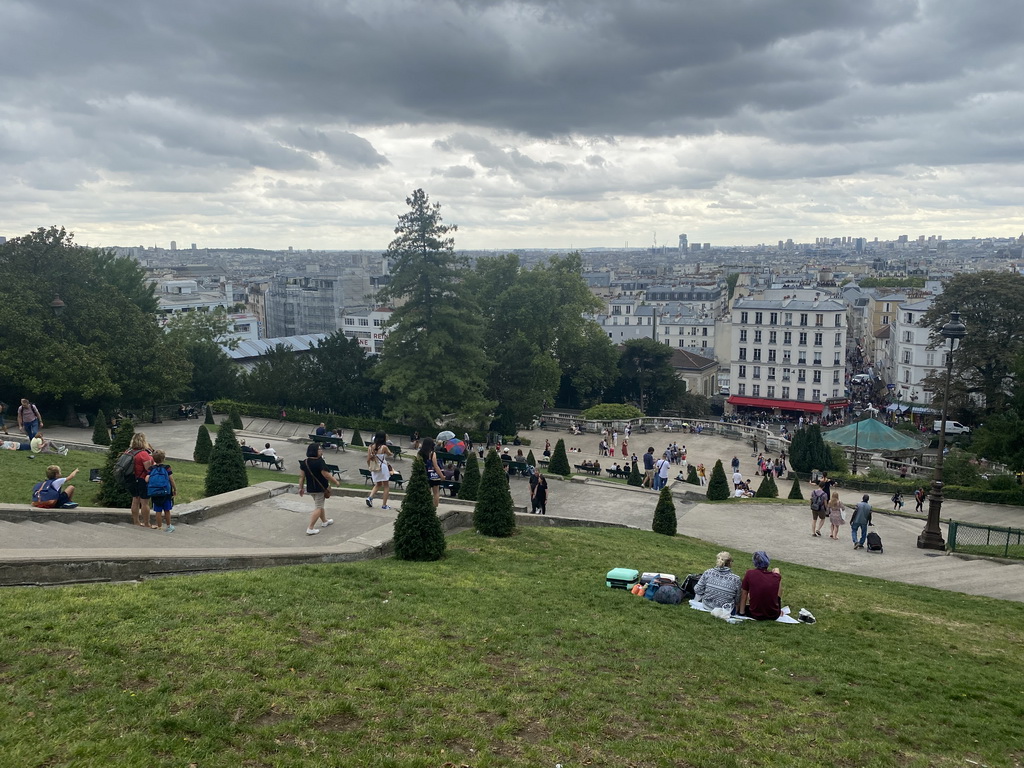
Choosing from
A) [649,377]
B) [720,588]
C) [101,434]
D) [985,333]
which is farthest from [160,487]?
[649,377]

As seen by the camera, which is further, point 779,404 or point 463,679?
point 779,404

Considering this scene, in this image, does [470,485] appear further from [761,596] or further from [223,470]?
[761,596]

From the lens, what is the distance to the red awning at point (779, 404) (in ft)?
240

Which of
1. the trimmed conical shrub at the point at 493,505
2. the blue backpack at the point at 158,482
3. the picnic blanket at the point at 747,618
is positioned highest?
the blue backpack at the point at 158,482

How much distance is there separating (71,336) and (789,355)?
61129 mm

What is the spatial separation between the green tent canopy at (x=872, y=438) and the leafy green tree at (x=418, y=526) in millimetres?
29370

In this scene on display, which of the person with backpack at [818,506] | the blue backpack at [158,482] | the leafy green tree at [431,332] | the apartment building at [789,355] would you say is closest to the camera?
the blue backpack at [158,482]

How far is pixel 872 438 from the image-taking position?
Answer: 3628cm

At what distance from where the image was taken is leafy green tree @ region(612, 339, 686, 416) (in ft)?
229

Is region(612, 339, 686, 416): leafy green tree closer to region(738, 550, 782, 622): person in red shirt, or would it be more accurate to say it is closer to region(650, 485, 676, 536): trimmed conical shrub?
region(650, 485, 676, 536): trimmed conical shrub

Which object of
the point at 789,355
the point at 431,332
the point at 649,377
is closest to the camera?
the point at 431,332

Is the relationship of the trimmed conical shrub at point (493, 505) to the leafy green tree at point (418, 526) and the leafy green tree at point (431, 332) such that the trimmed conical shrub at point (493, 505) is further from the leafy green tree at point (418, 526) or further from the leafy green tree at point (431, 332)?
the leafy green tree at point (431, 332)

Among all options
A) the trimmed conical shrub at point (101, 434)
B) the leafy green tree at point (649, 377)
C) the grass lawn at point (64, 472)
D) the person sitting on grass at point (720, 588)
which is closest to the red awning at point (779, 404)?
the leafy green tree at point (649, 377)

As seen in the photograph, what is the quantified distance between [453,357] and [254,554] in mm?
30916
